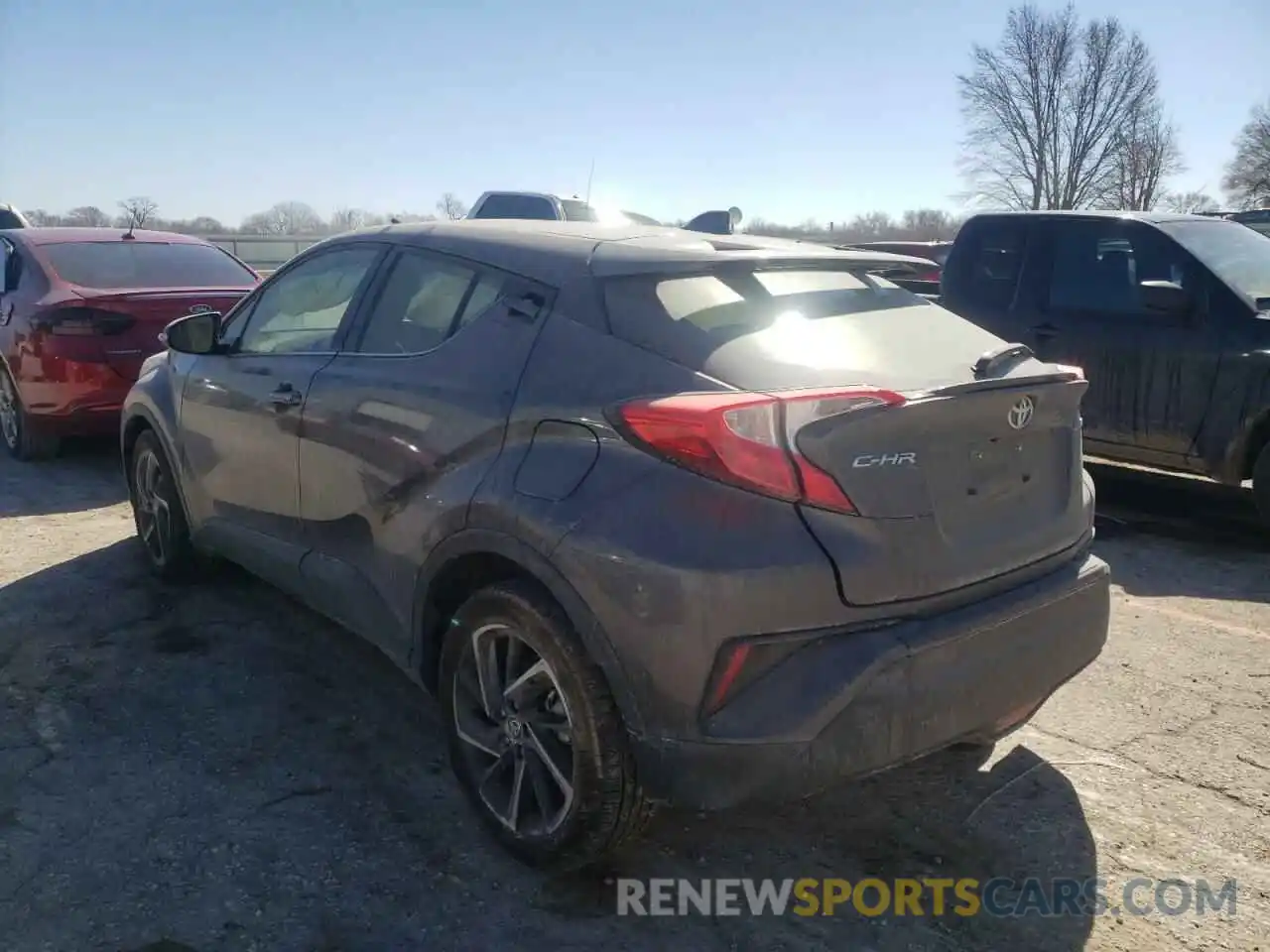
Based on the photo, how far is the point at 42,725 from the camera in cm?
361

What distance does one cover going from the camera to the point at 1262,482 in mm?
5750

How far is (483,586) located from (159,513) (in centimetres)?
274

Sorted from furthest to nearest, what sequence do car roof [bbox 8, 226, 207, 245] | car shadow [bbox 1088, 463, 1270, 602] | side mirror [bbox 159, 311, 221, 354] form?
1. car roof [bbox 8, 226, 207, 245]
2. car shadow [bbox 1088, 463, 1270, 602]
3. side mirror [bbox 159, 311, 221, 354]

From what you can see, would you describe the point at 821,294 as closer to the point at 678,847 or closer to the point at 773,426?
the point at 773,426

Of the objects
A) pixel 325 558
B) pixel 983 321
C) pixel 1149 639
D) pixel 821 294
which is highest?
pixel 821 294

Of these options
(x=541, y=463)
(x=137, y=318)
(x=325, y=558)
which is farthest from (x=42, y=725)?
(x=137, y=318)

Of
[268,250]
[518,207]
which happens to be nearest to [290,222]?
[268,250]

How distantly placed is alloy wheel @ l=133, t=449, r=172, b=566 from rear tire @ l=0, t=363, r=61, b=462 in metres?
2.57

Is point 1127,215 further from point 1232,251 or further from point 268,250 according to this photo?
point 268,250

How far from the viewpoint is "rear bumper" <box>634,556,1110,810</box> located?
2.35 meters

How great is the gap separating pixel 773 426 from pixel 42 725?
2.81 meters

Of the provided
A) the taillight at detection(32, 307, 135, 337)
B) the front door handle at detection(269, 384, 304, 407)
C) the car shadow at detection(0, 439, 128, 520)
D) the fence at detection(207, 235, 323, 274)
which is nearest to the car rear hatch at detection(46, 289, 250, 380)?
the taillight at detection(32, 307, 135, 337)

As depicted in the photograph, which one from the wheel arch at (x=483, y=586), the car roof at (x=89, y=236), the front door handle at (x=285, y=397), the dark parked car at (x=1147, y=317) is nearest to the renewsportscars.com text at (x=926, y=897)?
the wheel arch at (x=483, y=586)

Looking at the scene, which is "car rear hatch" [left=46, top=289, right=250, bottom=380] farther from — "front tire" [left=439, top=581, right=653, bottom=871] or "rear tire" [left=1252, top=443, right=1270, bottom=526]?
"rear tire" [left=1252, top=443, right=1270, bottom=526]
